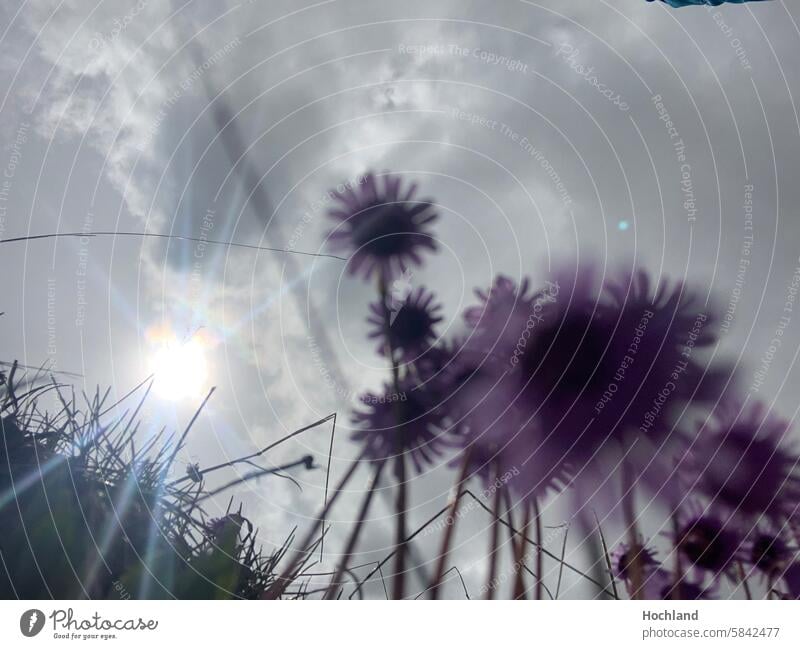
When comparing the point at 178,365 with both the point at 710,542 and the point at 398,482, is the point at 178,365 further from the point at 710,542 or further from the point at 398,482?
the point at 710,542

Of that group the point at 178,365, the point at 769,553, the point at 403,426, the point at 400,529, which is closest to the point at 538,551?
the point at 400,529

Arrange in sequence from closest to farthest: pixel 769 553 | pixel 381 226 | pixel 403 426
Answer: pixel 769 553, pixel 403 426, pixel 381 226

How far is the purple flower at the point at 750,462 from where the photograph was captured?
1443mm

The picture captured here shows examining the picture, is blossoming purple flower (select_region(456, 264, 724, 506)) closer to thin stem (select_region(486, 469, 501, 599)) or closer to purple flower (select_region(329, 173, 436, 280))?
thin stem (select_region(486, 469, 501, 599))

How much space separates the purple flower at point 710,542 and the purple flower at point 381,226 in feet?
3.25

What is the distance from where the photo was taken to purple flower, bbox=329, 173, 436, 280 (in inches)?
66.3

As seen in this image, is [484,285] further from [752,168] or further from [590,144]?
[752,168]

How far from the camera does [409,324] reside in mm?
1613

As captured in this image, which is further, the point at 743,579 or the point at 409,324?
the point at 409,324

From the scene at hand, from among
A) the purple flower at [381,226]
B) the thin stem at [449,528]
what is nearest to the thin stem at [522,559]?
the thin stem at [449,528]

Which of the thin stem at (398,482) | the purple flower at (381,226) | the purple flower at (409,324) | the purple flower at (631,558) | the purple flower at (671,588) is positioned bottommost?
the purple flower at (671,588)

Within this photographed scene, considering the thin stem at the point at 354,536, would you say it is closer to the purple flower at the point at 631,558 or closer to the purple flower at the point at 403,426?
the purple flower at the point at 403,426

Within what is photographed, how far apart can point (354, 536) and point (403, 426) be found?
1.08 ft
